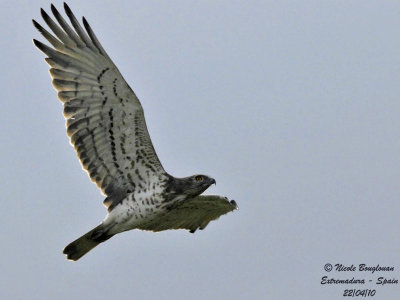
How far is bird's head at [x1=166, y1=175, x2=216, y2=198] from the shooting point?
15.0 m

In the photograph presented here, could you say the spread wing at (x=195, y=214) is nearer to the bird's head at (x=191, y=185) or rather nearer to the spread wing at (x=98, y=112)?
the bird's head at (x=191, y=185)

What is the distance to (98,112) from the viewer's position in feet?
49.1

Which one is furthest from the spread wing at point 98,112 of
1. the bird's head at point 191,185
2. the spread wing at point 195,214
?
the spread wing at point 195,214

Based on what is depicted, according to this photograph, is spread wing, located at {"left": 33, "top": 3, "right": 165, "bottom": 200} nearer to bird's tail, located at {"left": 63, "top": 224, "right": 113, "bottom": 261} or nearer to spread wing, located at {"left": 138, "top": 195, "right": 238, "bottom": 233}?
bird's tail, located at {"left": 63, "top": 224, "right": 113, "bottom": 261}

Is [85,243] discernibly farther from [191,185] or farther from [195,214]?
[195,214]

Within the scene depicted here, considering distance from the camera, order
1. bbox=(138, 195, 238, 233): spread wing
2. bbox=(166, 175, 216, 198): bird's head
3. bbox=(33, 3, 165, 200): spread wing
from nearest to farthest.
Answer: bbox=(33, 3, 165, 200): spread wing, bbox=(166, 175, 216, 198): bird's head, bbox=(138, 195, 238, 233): spread wing

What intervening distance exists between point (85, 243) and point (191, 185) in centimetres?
188

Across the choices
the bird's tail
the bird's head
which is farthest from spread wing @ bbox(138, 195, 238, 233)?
the bird's tail

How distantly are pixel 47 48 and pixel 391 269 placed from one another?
7.30 metres

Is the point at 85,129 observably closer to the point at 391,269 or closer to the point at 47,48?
the point at 47,48

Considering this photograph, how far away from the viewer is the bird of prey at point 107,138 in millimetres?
14805

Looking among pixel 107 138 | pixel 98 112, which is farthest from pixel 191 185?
pixel 98 112

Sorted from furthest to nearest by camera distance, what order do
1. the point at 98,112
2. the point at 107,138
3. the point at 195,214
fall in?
the point at 195,214
the point at 107,138
the point at 98,112

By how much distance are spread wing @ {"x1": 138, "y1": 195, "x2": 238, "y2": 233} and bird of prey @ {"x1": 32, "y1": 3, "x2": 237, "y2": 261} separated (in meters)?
0.61
